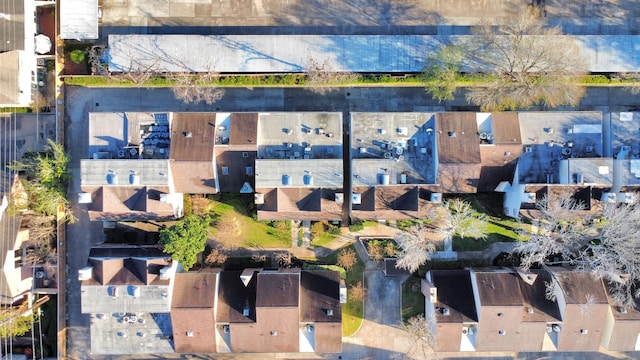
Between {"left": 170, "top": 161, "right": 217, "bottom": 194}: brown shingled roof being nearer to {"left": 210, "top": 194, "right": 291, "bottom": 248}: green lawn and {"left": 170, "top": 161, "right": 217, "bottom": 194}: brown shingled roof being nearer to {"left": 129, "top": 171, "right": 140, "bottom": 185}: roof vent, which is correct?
{"left": 129, "top": 171, "right": 140, "bottom": 185}: roof vent

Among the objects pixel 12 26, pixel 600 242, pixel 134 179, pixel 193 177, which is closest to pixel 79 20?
pixel 12 26

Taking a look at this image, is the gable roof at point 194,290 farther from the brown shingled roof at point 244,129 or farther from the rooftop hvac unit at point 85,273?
the brown shingled roof at point 244,129

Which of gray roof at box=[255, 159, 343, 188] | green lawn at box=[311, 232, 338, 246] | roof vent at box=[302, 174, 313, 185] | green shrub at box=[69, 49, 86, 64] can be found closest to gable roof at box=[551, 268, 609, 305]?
green lawn at box=[311, 232, 338, 246]

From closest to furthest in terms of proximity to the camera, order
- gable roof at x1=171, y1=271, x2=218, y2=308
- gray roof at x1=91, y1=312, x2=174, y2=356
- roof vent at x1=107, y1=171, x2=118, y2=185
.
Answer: roof vent at x1=107, y1=171, x2=118, y2=185 < gable roof at x1=171, y1=271, x2=218, y2=308 < gray roof at x1=91, y1=312, x2=174, y2=356

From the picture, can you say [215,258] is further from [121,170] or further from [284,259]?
[121,170]

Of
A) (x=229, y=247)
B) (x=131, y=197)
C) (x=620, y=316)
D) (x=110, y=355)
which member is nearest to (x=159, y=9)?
(x=131, y=197)

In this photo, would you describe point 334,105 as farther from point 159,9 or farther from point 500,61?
point 159,9
